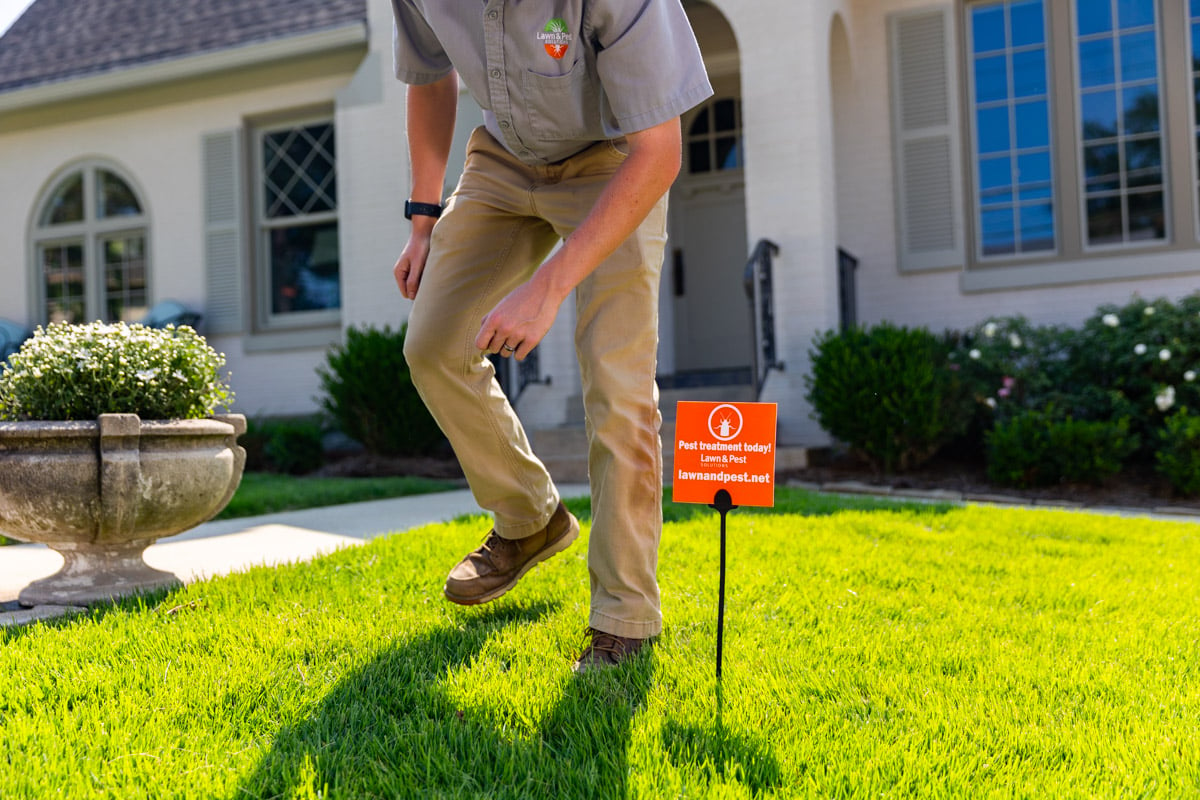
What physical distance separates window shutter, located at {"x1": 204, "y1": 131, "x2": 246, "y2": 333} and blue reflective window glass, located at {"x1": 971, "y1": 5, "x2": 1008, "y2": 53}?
22.9 feet

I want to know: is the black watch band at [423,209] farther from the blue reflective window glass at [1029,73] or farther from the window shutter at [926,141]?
the blue reflective window glass at [1029,73]

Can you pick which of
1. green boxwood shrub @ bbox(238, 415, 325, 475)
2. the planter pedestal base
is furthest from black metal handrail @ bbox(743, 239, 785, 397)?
the planter pedestal base

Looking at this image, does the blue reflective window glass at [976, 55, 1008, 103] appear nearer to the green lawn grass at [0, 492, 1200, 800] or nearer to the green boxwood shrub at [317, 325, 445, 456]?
the green boxwood shrub at [317, 325, 445, 456]

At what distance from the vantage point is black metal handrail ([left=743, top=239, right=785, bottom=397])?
22.2 feet

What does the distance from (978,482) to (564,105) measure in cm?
489

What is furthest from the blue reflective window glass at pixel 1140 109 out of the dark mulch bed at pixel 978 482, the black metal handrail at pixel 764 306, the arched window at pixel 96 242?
the arched window at pixel 96 242

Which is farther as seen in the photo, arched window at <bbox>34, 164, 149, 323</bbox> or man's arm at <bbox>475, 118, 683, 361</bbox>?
arched window at <bbox>34, 164, 149, 323</bbox>

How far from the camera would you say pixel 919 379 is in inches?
239

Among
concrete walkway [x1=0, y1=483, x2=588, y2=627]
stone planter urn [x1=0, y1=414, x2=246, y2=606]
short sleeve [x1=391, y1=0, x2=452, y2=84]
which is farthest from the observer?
concrete walkway [x1=0, y1=483, x2=588, y2=627]

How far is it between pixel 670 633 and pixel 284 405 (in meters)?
7.90

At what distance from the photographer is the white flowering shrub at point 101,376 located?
298 cm

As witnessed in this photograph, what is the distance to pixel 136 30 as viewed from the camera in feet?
34.3

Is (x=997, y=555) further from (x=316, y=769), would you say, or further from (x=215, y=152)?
(x=215, y=152)

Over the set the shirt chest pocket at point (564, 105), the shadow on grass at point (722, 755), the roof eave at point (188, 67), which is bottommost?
the shadow on grass at point (722, 755)
